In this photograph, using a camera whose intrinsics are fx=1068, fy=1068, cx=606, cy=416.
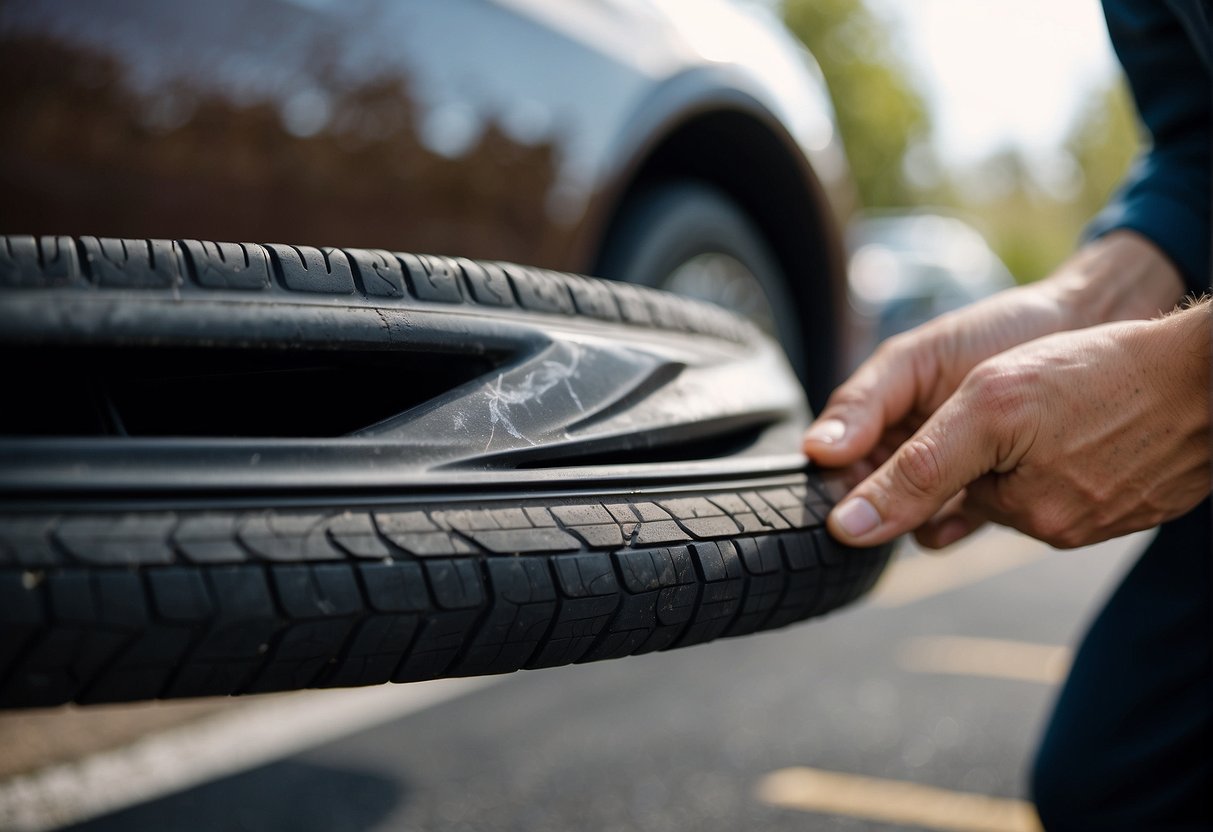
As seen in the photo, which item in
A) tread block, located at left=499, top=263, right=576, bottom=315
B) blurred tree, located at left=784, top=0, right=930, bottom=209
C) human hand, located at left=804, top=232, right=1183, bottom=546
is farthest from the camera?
blurred tree, located at left=784, top=0, right=930, bottom=209

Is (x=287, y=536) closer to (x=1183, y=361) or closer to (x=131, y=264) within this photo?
(x=131, y=264)

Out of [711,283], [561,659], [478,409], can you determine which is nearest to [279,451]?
[478,409]

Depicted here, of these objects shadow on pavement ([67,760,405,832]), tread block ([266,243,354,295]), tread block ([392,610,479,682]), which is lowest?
shadow on pavement ([67,760,405,832])

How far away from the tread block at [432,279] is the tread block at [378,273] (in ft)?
0.03

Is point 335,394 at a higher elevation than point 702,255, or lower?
higher

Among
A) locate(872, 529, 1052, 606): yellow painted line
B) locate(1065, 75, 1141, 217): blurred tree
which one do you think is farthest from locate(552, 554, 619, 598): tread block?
locate(1065, 75, 1141, 217): blurred tree

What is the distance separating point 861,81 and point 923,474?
1140 inches

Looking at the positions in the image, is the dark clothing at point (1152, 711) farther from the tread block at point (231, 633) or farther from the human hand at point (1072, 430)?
the tread block at point (231, 633)

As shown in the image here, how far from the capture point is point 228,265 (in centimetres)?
79

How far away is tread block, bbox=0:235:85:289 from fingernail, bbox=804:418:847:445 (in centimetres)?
75

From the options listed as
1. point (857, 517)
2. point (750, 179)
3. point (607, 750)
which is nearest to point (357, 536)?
point (857, 517)

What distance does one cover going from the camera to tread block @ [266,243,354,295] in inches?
32.2

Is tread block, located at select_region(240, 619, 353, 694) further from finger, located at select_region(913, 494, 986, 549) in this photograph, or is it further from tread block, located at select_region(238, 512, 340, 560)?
finger, located at select_region(913, 494, 986, 549)

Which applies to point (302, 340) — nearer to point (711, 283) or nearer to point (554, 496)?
point (554, 496)
